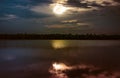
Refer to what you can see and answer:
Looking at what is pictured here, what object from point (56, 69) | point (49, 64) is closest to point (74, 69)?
point (56, 69)

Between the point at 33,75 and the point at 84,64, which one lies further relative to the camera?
the point at 84,64

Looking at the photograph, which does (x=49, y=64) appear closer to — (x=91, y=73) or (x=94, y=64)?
(x=94, y=64)

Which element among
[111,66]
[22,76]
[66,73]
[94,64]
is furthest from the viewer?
[94,64]

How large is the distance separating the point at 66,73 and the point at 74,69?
3.50 meters

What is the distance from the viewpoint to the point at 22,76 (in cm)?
3278

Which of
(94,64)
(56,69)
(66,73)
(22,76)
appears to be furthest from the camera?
(94,64)

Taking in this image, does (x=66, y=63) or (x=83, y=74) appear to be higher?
(x=66, y=63)

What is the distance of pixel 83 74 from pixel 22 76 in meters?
5.18

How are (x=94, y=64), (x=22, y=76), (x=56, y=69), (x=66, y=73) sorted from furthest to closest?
1. (x=94, y=64)
2. (x=56, y=69)
3. (x=66, y=73)
4. (x=22, y=76)

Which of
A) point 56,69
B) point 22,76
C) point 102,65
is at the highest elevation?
point 102,65

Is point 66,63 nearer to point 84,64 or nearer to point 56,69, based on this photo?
point 84,64

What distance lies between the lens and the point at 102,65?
140 feet

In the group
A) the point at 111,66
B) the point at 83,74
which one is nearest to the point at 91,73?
the point at 83,74

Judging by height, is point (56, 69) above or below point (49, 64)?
below
